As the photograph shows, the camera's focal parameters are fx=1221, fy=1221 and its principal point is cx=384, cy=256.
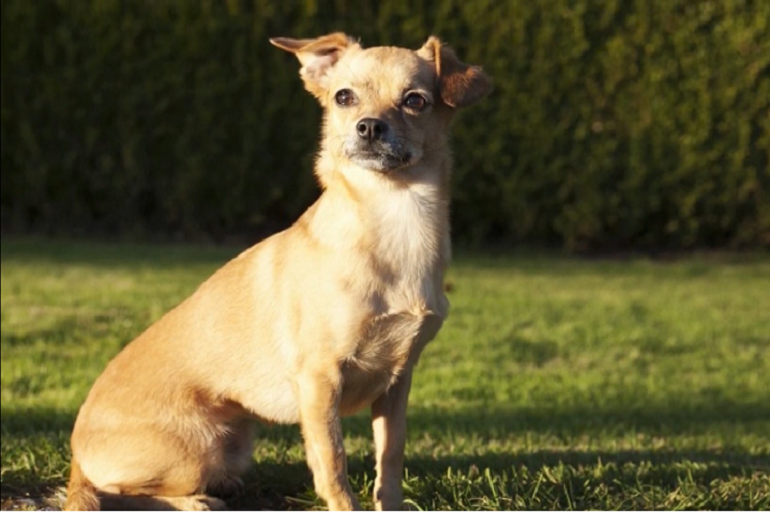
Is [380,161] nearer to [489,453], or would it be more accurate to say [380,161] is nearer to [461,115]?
[489,453]

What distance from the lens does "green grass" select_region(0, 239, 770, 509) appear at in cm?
468

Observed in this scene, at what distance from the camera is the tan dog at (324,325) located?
13.3ft

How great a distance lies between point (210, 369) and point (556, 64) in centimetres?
842

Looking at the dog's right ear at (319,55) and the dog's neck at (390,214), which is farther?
the dog's right ear at (319,55)

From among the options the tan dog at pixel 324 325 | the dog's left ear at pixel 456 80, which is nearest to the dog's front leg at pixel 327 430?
the tan dog at pixel 324 325

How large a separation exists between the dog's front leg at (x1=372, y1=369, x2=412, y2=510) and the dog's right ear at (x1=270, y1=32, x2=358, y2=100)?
1.13m

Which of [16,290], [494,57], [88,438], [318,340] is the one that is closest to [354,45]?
[318,340]

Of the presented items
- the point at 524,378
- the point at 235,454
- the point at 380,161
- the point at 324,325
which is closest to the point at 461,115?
the point at 524,378

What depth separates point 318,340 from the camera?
4.05 metres

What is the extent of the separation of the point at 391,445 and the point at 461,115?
7.96m

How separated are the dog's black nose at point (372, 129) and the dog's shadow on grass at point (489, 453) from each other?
139 centimetres

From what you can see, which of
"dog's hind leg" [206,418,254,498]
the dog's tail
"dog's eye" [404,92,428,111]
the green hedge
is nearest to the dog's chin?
"dog's eye" [404,92,428,111]

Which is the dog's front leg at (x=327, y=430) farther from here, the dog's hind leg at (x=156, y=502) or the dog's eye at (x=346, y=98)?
the dog's eye at (x=346, y=98)

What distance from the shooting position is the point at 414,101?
4.23m
